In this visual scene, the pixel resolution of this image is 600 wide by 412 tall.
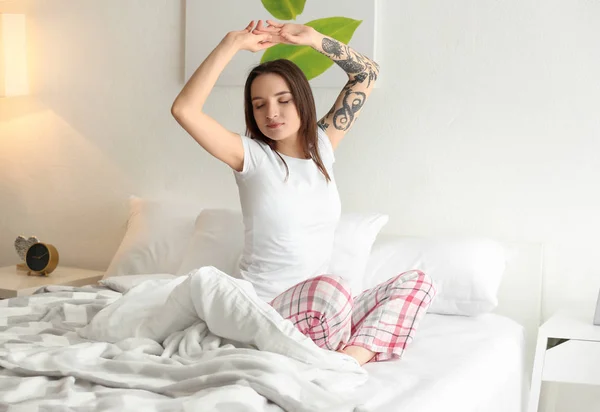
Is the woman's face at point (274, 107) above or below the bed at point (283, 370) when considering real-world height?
above

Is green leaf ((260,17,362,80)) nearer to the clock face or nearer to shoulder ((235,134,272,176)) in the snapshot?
shoulder ((235,134,272,176))

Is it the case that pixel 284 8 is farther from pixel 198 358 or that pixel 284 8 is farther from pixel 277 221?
pixel 198 358

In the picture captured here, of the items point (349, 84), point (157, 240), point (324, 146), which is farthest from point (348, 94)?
point (157, 240)

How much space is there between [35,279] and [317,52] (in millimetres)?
1361

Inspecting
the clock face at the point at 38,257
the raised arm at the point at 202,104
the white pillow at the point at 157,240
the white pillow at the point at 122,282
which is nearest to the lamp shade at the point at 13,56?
the clock face at the point at 38,257

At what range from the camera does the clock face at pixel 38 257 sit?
3301mm

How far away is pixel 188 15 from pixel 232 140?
1208 mm

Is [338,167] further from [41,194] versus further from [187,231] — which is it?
[41,194]

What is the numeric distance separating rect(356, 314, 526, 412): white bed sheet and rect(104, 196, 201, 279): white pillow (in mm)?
983

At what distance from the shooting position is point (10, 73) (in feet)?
11.5

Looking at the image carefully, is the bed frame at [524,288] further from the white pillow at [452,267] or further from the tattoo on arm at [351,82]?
the tattoo on arm at [351,82]

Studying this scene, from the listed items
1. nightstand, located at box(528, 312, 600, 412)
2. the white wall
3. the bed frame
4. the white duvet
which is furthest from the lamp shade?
nightstand, located at box(528, 312, 600, 412)

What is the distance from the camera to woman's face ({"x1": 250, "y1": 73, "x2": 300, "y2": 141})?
7.53 feet

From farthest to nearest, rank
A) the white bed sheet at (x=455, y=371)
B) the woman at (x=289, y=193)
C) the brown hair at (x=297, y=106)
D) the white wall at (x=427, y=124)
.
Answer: the white wall at (x=427, y=124)
the brown hair at (x=297, y=106)
the woman at (x=289, y=193)
the white bed sheet at (x=455, y=371)
